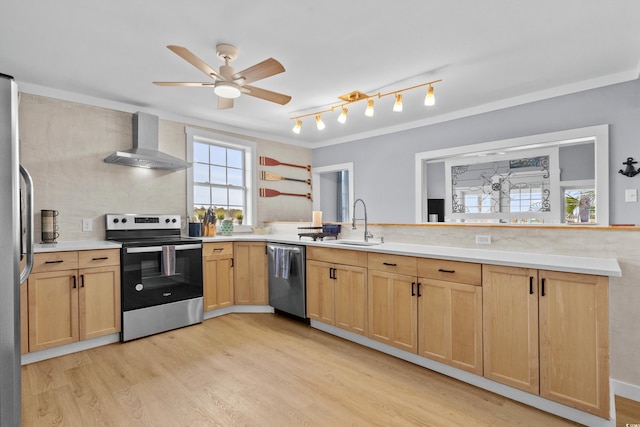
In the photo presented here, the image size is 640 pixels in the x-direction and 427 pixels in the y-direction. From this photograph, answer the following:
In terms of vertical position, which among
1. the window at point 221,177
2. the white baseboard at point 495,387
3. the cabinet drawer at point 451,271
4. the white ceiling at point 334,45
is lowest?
the white baseboard at point 495,387

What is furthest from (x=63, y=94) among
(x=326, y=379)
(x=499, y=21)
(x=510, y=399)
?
(x=510, y=399)

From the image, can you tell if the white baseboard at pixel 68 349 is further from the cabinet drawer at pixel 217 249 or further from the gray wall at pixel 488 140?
the gray wall at pixel 488 140

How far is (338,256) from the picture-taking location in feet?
10.6

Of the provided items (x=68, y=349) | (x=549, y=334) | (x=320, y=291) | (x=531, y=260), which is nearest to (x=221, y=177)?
(x=320, y=291)

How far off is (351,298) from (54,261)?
8.43 ft

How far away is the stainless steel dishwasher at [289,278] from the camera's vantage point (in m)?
3.57

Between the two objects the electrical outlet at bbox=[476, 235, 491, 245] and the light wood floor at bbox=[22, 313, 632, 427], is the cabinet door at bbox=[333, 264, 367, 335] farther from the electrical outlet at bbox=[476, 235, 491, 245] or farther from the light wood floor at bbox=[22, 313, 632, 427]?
the electrical outlet at bbox=[476, 235, 491, 245]

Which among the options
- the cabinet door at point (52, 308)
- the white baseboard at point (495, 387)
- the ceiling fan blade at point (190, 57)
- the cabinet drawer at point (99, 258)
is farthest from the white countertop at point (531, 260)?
the cabinet door at point (52, 308)

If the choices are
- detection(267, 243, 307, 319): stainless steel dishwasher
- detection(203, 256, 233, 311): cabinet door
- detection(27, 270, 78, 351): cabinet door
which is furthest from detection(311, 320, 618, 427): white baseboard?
detection(27, 270, 78, 351): cabinet door

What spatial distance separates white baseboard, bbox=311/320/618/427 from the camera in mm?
1907

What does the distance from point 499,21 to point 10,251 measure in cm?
291

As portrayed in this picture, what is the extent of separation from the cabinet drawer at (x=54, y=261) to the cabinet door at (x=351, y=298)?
7.64 feet

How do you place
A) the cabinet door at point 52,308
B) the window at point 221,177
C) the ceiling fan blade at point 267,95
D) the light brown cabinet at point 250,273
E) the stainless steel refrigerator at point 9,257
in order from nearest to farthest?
the stainless steel refrigerator at point 9,257, the ceiling fan blade at point 267,95, the cabinet door at point 52,308, the light brown cabinet at point 250,273, the window at point 221,177

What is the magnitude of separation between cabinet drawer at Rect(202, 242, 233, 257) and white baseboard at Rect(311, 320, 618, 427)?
1690 mm
